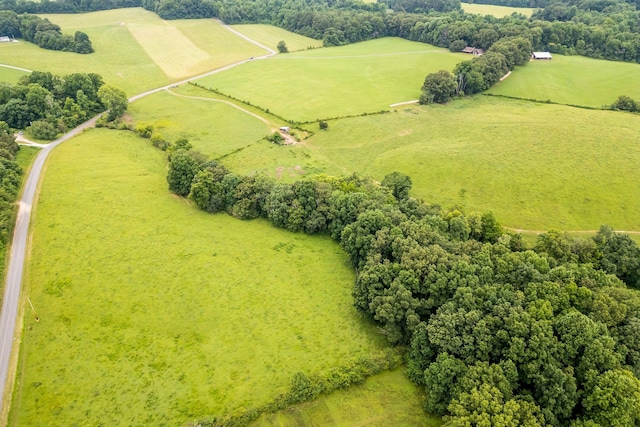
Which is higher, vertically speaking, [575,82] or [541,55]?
[541,55]

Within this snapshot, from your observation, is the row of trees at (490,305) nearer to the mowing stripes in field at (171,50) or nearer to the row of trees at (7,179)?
the row of trees at (7,179)

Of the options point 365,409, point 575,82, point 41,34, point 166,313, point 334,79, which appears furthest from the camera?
point 41,34

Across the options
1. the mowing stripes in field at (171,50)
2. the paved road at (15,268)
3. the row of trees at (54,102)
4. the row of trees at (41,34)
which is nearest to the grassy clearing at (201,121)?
the row of trees at (54,102)

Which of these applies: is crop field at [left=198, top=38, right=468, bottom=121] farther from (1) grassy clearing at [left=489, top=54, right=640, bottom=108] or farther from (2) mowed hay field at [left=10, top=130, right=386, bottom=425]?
(2) mowed hay field at [left=10, top=130, right=386, bottom=425]

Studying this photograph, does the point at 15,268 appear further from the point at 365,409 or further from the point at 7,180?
the point at 365,409

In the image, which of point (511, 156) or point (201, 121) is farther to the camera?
point (201, 121)

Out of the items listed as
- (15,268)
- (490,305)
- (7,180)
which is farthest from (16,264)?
(490,305)
